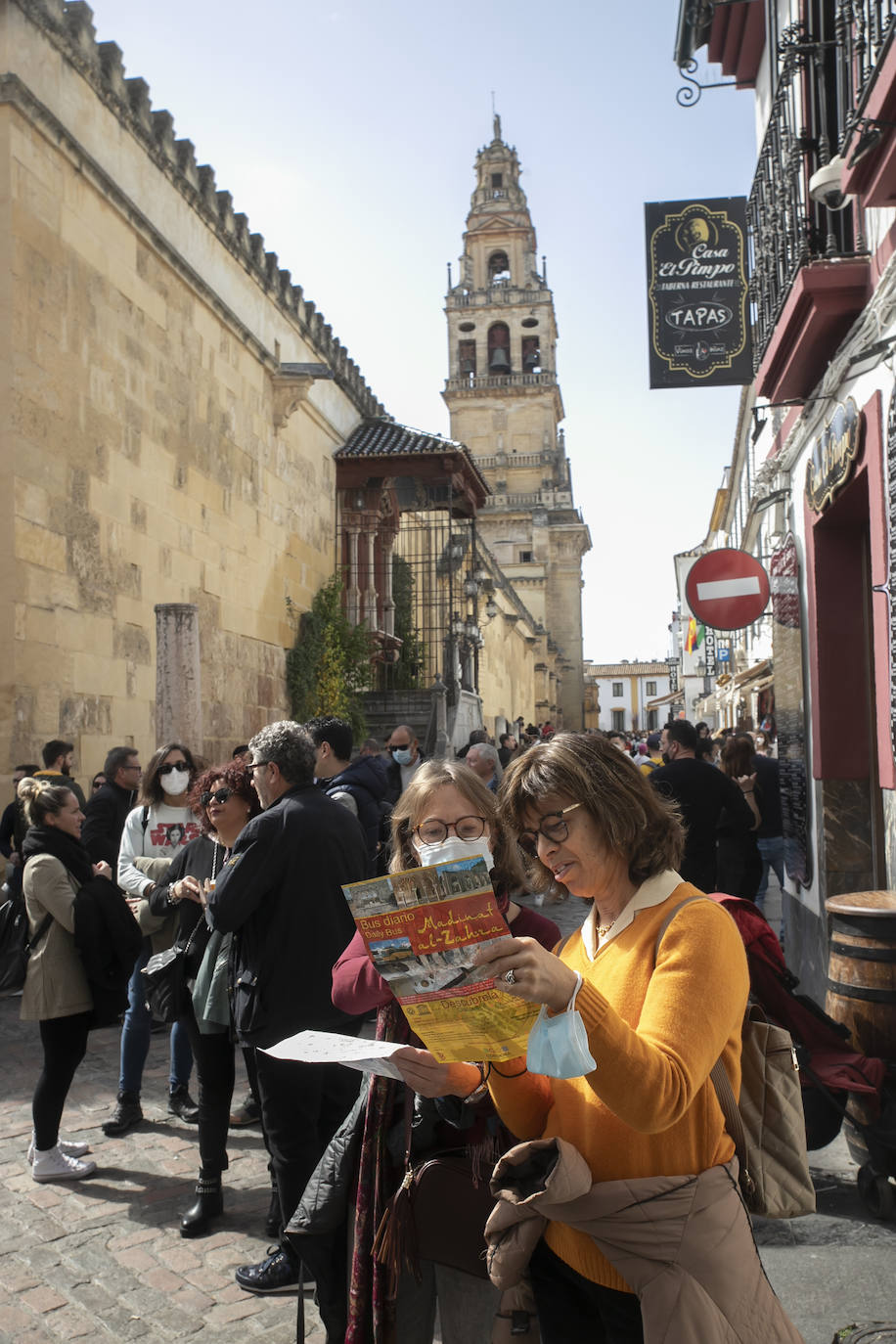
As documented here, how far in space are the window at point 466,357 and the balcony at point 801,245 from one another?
50.7 metres

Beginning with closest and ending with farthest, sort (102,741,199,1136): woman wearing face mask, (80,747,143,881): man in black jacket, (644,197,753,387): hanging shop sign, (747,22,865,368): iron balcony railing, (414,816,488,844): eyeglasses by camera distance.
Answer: (414,816,488,844): eyeglasses → (102,741,199,1136): woman wearing face mask → (747,22,865,368): iron balcony railing → (80,747,143,881): man in black jacket → (644,197,753,387): hanging shop sign

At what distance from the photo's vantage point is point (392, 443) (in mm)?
19109

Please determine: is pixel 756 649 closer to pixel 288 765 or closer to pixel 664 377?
pixel 664 377

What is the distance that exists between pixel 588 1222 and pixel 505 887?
93cm

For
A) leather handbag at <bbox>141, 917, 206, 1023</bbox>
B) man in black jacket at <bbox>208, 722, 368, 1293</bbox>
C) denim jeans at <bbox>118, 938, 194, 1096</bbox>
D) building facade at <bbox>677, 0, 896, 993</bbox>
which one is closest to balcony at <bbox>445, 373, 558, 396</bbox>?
building facade at <bbox>677, 0, 896, 993</bbox>

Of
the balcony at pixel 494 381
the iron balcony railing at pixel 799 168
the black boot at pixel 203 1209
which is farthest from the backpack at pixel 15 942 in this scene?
the balcony at pixel 494 381

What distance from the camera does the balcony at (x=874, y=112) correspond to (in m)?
3.98

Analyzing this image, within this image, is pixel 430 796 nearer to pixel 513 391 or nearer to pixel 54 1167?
pixel 54 1167

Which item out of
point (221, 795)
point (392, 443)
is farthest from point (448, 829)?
point (392, 443)

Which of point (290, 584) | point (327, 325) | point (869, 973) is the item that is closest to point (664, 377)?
point (869, 973)

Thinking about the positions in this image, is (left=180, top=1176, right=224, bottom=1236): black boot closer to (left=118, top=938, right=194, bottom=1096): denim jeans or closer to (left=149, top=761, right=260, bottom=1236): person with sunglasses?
(left=149, top=761, right=260, bottom=1236): person with sunglasses

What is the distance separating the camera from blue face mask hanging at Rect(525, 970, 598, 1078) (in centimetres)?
145

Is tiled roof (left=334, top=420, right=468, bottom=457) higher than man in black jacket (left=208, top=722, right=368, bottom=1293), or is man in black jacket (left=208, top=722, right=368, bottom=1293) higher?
tiled roof (left=334, top=420, right=468, bottom=457)

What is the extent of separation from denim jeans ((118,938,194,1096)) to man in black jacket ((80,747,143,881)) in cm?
→ 115
